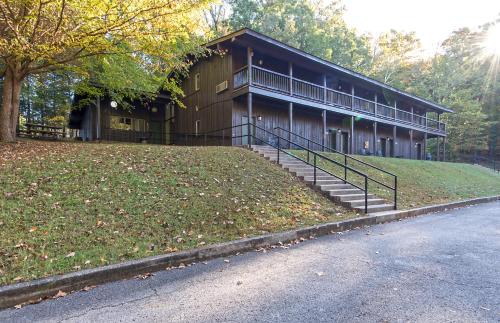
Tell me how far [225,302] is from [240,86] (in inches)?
525

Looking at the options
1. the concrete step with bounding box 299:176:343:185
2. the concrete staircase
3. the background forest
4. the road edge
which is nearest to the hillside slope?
the concrete staircase

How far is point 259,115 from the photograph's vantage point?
17406 mm

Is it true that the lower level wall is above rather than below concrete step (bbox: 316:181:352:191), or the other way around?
above

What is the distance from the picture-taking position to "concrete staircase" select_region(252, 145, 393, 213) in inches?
349

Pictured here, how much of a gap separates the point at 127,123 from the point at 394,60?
38797 mm

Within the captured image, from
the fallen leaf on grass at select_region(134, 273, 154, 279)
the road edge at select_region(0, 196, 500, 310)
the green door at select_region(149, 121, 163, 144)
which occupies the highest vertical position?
the green door at select_region(149, 121, 163, 144)

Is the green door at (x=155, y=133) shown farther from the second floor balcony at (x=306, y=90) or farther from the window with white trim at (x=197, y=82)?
the second floor balcony at (x=306, y=90)

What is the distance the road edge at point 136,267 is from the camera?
11.6ft

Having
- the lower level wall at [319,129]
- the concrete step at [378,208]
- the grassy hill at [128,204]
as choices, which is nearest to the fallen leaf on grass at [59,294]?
the grassy hill at [128,204]

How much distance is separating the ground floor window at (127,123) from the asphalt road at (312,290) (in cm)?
1983

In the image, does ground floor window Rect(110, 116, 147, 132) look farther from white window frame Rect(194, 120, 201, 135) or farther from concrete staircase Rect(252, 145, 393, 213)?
concrete staircase Rect(252, 145, 393, 213)

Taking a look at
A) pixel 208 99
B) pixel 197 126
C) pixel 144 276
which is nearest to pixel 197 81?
pixel 208 99

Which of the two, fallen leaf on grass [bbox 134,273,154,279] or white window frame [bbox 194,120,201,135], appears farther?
white window frame [bbox 194,120,201,135]

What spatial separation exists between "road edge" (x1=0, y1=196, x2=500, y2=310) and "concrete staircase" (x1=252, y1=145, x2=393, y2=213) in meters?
1.76
